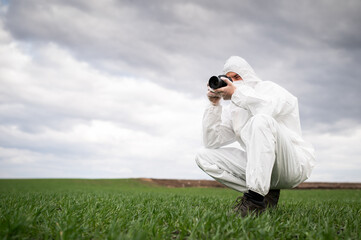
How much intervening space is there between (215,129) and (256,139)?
1213 mm

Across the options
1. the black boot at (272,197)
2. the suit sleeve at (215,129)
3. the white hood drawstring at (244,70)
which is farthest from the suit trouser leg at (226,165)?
the white hood drawstring at (244,70)

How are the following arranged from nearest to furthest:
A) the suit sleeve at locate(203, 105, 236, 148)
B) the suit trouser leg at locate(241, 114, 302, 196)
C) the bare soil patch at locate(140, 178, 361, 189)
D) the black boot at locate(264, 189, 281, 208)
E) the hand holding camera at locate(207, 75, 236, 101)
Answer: the suit trouser leg at locate(241, 114, 302, 196) → the hand holding camera at locate(207, 75, 236, 101) → the black boot at locate(264, 189, 281, 208) → the suit sleeve at locate(203, 105, 236, 148) → the bare soil patch at locate(140, 178, 361, 189)

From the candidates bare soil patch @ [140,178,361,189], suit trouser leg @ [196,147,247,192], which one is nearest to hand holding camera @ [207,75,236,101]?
suit trouser leg @ [196,147,247,192]

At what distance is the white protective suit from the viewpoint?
3.01m

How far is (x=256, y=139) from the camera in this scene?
3029 millimetres

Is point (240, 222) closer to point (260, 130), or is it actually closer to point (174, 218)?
point (174, 218)

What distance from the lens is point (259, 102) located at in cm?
330

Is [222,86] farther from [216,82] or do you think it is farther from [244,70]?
[244,70]

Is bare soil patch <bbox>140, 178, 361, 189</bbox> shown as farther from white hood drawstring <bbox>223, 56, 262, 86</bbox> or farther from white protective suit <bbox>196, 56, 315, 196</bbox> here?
white hood drawstring <bbox>223, 56, 262, 86</bbox>

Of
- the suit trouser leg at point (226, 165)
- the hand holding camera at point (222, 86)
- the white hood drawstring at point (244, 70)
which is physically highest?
the white hood drawstring at point (244, 70)

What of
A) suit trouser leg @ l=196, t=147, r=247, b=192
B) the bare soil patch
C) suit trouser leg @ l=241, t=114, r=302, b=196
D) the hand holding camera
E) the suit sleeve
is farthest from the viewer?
the bare soil patch

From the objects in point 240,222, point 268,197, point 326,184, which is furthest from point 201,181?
point 240,222

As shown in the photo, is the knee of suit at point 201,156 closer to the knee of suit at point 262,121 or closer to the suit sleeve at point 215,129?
the suit sleeve at point 215,129

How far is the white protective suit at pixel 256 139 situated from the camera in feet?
9.87
